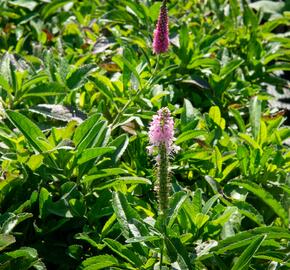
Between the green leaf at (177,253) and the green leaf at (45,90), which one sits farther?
the green leaf at (45,90)

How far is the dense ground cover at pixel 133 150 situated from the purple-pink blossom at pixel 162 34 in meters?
0.22

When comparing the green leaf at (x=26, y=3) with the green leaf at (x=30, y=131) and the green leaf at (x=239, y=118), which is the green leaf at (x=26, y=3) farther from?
the green leaf at (x=30, y=131)

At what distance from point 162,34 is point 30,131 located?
28.9 inches

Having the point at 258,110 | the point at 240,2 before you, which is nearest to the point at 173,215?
the point at 258,110

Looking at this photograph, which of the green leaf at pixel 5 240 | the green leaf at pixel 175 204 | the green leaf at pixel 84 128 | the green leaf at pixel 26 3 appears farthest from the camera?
the green leaf at pixel 26 3

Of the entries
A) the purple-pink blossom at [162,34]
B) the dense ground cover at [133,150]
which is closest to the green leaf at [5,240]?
the dense ground cover at [133,150]

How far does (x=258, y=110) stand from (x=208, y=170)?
1.58ft

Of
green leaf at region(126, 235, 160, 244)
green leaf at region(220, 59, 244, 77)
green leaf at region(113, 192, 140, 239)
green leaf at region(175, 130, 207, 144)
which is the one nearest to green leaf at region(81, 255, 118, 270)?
green leaf at region(113, 192, 140, 239)

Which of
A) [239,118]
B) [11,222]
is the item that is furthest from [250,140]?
[11,222]

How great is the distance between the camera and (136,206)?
2.68 meters

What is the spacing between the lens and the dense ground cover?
8.04 feet

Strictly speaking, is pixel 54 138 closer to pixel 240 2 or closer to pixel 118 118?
pixel 118 118

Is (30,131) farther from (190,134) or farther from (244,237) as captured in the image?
(244,237)

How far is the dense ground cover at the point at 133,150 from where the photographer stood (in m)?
2.45
